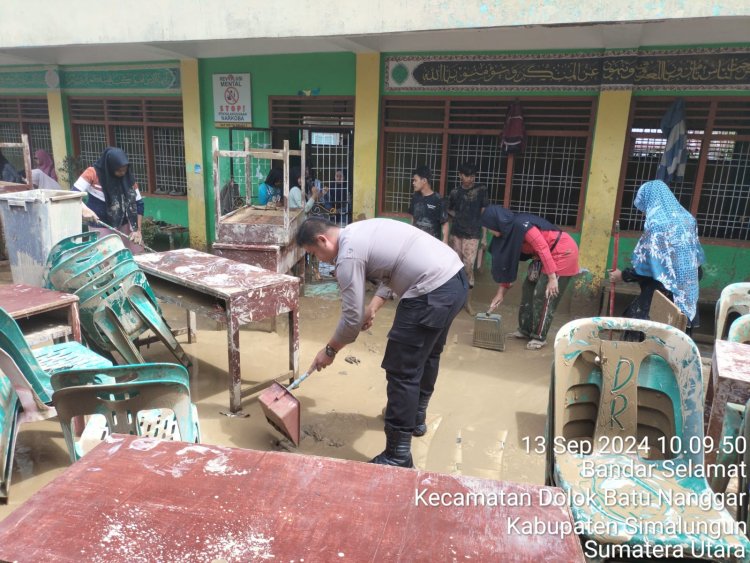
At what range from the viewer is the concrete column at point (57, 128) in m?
8.88

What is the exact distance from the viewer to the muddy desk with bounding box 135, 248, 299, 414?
3.43 m

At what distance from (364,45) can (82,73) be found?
17.8 feet

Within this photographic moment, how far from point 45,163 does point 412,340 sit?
901cm

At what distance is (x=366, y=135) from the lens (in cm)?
675

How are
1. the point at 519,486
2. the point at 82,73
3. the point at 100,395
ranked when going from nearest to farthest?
1. the point at 519,486
2. the point at 100,395
3. the point at 82,73

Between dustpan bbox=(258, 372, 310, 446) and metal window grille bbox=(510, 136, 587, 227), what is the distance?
4431 millimetres

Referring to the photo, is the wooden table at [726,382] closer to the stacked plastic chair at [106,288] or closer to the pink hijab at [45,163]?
the stacked plastic chair at [106,288]

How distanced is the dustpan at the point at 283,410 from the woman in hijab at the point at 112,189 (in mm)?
3593

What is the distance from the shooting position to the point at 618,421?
2182 millimetres

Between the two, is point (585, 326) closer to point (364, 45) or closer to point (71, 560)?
point (71, 560)

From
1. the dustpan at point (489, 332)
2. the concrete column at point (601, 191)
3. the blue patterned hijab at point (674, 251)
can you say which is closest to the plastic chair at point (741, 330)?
the blue patterned hijab at point (674, 251)

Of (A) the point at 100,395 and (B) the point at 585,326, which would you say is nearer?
(A) the point at 100,395

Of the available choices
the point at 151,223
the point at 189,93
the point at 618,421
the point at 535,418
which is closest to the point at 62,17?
the point at 189,93

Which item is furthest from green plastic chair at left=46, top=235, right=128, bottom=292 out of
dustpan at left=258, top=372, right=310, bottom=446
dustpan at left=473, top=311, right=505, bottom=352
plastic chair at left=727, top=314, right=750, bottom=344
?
plastic chair at left=727, top=314, right=750, bottom=344
